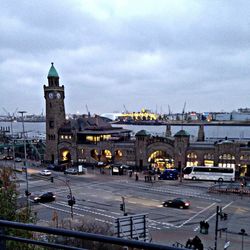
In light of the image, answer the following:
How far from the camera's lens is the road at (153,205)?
29.1m

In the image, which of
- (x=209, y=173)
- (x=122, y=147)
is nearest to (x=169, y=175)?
(x=209, y=173)

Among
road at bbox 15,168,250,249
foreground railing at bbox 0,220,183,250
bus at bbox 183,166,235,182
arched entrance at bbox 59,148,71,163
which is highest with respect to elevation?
foreground railing at bbox 0,220,183,250

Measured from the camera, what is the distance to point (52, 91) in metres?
77.2

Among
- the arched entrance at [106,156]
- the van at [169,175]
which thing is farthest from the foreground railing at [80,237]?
the arched entrance at [106,156]

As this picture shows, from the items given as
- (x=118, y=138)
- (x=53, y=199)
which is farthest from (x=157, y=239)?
(x=118, y=138)

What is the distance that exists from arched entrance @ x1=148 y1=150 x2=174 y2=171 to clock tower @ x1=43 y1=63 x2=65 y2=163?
83.4ft

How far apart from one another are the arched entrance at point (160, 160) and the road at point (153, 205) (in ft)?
29.5

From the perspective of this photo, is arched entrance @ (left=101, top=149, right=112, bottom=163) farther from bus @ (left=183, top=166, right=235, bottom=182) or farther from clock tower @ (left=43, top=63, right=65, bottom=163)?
bus @ (left=183, top=166, right=235, bottom=182)

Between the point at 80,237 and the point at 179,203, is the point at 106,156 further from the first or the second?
the point at 80,237

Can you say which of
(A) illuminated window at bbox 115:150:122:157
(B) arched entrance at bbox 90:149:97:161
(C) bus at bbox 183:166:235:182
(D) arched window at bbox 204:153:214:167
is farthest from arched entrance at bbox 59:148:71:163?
(D) arched window at bbox 204:153:214:167

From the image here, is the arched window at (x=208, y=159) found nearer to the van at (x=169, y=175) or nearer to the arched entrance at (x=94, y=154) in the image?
the van at (x=169, y=175)

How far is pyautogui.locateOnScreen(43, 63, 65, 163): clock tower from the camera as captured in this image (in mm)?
77562

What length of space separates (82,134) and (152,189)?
3227 centimetres

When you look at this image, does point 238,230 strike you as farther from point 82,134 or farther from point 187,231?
point 82,134
